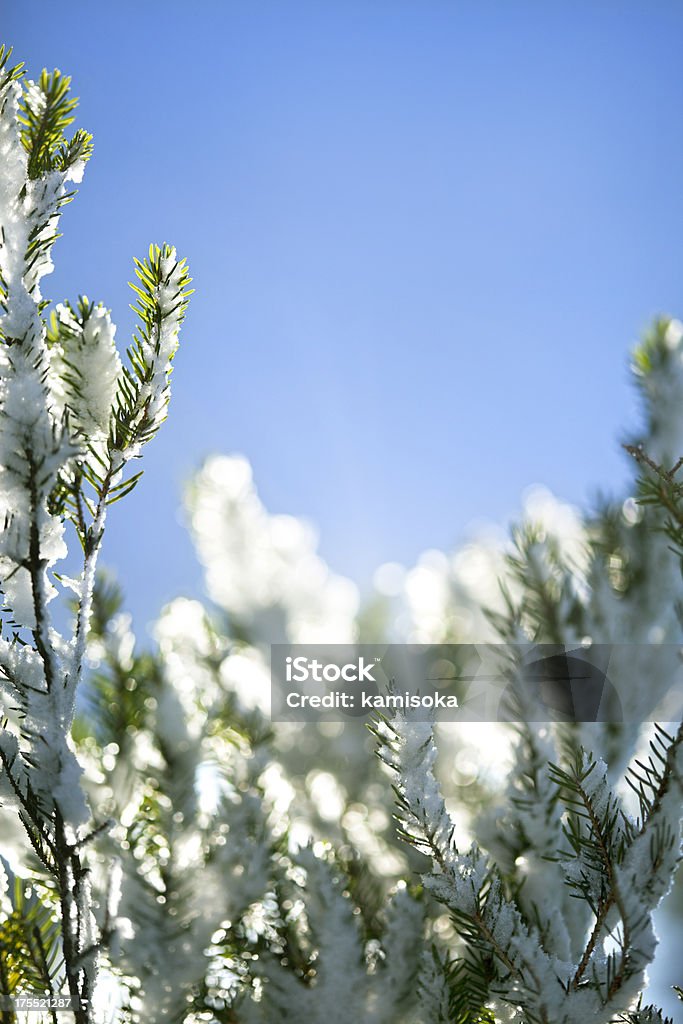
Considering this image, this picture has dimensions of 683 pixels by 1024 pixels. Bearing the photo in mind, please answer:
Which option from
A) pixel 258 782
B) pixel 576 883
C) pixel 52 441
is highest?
pixel 52 441

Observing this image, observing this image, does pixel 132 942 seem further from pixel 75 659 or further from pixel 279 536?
pixel 279 536

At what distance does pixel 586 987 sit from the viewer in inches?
30.7

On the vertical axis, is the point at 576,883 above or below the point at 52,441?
below

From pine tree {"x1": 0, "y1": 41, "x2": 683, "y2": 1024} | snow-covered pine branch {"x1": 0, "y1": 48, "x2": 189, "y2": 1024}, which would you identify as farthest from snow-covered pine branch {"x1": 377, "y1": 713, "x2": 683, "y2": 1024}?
snow-covered pine branch {"x1": 0, "y1": 48, "x2": 189, "y2": 1024}

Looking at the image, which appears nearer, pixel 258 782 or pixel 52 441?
pixel 52 441

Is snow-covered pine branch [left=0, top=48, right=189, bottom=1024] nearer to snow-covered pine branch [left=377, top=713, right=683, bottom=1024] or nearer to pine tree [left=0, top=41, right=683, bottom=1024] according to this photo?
pine tree [left=0, top=41, right=683, bottom=1024]

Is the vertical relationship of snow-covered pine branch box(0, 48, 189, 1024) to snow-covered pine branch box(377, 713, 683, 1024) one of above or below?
above

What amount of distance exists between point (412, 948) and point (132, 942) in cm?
39

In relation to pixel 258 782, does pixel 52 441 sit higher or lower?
higher

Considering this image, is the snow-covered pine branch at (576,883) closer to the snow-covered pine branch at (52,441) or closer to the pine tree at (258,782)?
the pine tree at (258,782)

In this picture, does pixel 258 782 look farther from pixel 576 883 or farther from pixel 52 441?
pixel 52 441

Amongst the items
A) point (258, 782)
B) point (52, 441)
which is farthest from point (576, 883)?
point (52, 441)

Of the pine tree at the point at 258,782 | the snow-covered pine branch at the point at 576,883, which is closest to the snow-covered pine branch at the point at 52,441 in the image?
the pine tree at the point at 258,782

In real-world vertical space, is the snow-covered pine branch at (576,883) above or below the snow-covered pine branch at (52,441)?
below
